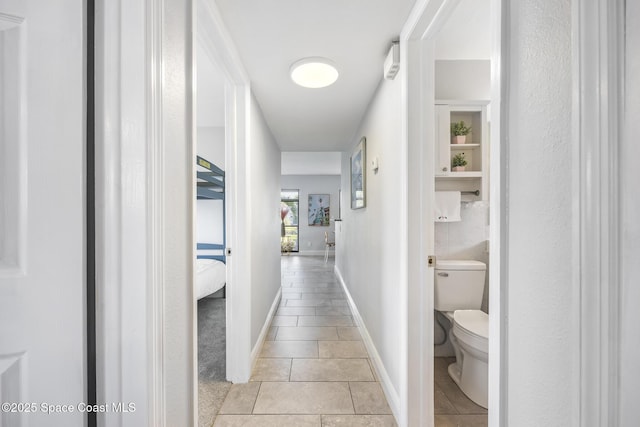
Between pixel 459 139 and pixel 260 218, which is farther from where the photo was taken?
pixel 260 218

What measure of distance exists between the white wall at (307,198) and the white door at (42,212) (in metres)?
7.93

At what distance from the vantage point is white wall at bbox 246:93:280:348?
2205mm

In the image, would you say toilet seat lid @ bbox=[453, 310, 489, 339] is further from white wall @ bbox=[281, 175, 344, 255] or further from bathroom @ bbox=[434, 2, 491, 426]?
white wall @ bbox=[281, 175, 344, 255]

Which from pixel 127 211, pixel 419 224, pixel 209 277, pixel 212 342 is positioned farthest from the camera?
pixel 209 277

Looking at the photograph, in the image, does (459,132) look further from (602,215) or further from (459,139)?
(602,215)

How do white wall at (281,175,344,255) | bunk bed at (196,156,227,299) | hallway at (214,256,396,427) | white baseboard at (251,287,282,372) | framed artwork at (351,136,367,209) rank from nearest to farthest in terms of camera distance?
hallway at (214,256,396,427) → white baseboard at (251,287,282,372) → framed artwork at (351,136,367,209) → bunk bed at (196,156,227,299) → white wall at (281,175,344,255)

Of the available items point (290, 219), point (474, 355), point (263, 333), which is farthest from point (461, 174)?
point (290, 219)

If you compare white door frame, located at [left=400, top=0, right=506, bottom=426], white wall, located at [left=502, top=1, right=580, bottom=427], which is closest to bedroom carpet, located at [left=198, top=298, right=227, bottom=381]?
white door frame, located at [left=400, top=0, right=506, bottom=426]

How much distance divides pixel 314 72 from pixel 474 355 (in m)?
2.11

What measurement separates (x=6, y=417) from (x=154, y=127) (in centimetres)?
76

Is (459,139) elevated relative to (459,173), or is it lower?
elevated

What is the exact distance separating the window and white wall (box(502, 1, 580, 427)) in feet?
26.6

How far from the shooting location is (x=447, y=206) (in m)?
2.07

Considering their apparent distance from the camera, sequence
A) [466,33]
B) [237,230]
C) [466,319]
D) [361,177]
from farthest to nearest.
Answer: [361,177] → [237,230] → [466,319] → [466,33]
